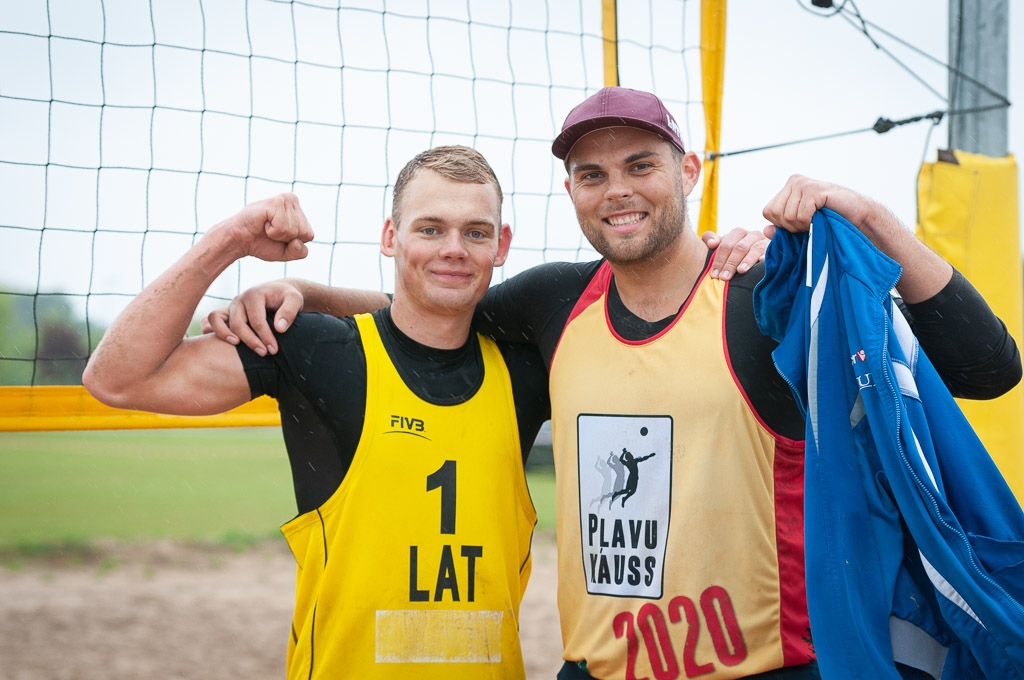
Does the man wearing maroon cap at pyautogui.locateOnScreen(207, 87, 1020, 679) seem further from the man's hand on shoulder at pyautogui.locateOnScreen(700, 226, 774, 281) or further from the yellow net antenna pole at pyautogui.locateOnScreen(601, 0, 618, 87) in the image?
the yellow net antenna pole at pyautogui.locateOnScreen(601, 0, 618, 87)

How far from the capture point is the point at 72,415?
8.76ft

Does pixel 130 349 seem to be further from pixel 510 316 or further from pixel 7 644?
pixel 7 644

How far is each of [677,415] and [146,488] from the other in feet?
88.2

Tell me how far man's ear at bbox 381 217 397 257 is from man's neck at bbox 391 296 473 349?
0.16 metres

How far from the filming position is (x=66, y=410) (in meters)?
2.67

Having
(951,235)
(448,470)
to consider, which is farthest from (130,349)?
(951,235)

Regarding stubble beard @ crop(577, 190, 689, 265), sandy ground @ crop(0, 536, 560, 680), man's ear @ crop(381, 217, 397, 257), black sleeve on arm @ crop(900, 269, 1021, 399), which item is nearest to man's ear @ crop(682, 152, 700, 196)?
stubble beard @ crop(577, 190, 689, 265)

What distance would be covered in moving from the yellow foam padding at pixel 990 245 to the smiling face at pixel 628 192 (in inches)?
71.8

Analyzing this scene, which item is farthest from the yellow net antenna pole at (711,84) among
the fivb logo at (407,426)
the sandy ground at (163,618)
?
the sandy ground at (163,618)

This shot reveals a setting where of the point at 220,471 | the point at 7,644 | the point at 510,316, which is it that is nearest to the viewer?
the point at 510,316

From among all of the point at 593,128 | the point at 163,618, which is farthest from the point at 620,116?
the point at 163,618

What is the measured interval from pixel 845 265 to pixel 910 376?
0.83 ft

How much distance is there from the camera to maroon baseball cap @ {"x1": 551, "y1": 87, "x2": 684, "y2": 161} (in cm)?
211

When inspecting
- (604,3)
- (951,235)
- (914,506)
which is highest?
(604,3)
